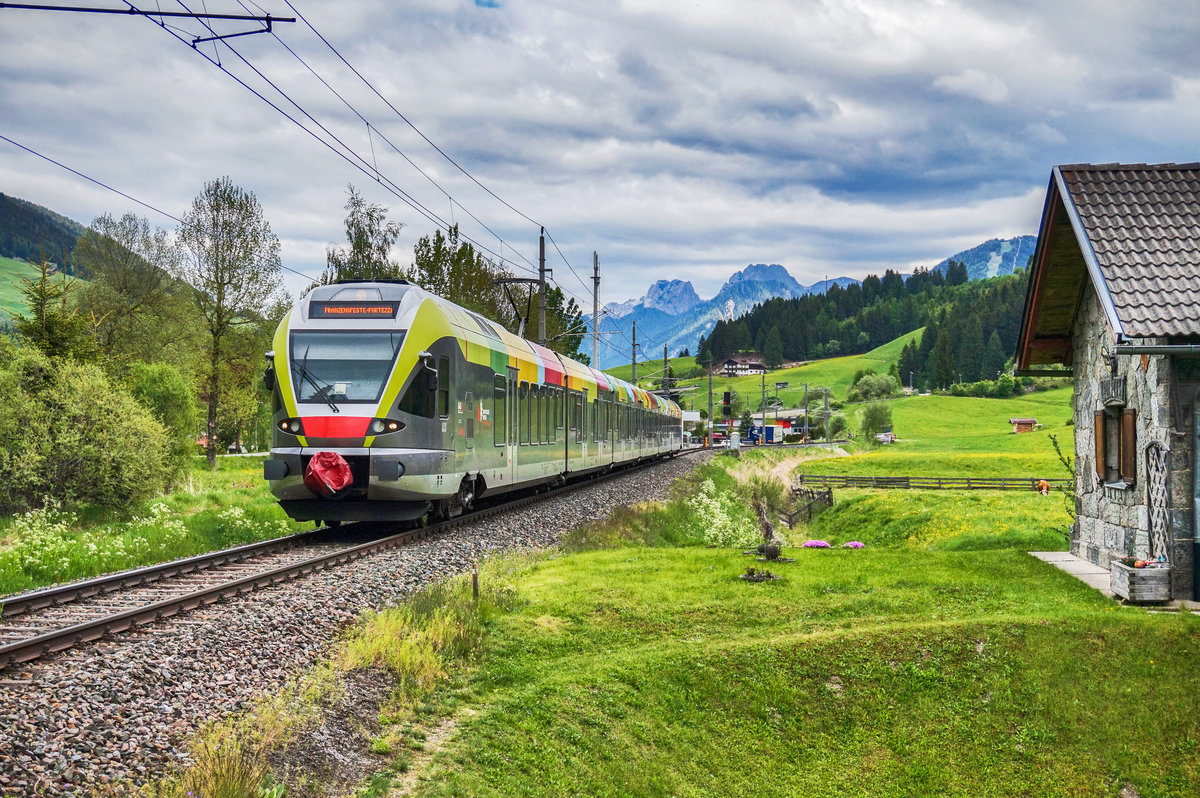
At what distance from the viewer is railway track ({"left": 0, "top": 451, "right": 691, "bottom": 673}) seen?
26.5 ft

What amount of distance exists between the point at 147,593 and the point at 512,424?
10.6 m

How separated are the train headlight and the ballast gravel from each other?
306 cm

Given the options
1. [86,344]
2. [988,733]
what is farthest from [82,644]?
[86,344]

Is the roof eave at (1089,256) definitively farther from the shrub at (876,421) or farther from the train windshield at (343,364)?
the shrub at (876,421)

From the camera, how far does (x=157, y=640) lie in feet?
26.5

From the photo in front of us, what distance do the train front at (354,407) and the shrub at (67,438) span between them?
32.8ft

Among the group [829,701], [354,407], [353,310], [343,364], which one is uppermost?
[353,310]

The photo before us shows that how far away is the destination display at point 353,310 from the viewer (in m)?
14.9

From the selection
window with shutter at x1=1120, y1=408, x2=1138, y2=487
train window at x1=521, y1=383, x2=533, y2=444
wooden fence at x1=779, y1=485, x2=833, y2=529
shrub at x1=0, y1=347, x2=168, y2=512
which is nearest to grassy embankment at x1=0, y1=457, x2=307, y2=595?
shrub at x1=0, y1=347, x2=168, y2=512

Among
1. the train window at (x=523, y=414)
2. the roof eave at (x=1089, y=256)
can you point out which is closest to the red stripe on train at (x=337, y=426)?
the train window at (x=523, y=414)

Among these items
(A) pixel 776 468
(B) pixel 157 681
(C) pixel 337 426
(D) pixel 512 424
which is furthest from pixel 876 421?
(B) pixel 157 681

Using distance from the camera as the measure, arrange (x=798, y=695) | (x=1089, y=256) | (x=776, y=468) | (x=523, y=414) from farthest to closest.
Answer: (x=776, y=468) → (x=523, y=414) → (x=1089, y=256) → (x=798, y=695)

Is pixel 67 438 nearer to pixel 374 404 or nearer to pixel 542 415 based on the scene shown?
pixel 542 415

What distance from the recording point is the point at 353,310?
14992 mm
